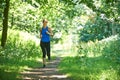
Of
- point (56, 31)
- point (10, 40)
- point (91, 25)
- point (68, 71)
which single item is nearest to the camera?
point (68, 71)

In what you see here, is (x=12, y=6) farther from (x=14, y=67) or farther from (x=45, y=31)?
(x=14, y=67)

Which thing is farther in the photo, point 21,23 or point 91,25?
point 91,25

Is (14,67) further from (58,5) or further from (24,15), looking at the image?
(24,15)

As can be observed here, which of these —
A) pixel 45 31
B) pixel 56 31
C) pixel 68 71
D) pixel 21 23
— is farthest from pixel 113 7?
pixel 56 31

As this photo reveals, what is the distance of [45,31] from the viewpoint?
16578mm

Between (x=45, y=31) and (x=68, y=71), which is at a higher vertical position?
(x=45, y=31)

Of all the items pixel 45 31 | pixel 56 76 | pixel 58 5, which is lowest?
pixel 56 76

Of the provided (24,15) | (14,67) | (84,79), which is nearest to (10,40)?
(24,15)

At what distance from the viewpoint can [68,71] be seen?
13.9 m

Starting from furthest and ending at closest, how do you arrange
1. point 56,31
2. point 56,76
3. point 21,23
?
point 56,31 < point 21,23 < point 56,76

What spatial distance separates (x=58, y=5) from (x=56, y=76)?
762 cm

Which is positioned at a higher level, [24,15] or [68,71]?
[24,15]

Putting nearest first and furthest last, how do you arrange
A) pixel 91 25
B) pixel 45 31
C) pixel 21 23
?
pixel 45 31 < pixel 21 23 < pixel 91 25

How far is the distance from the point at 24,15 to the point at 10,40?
5227mm
